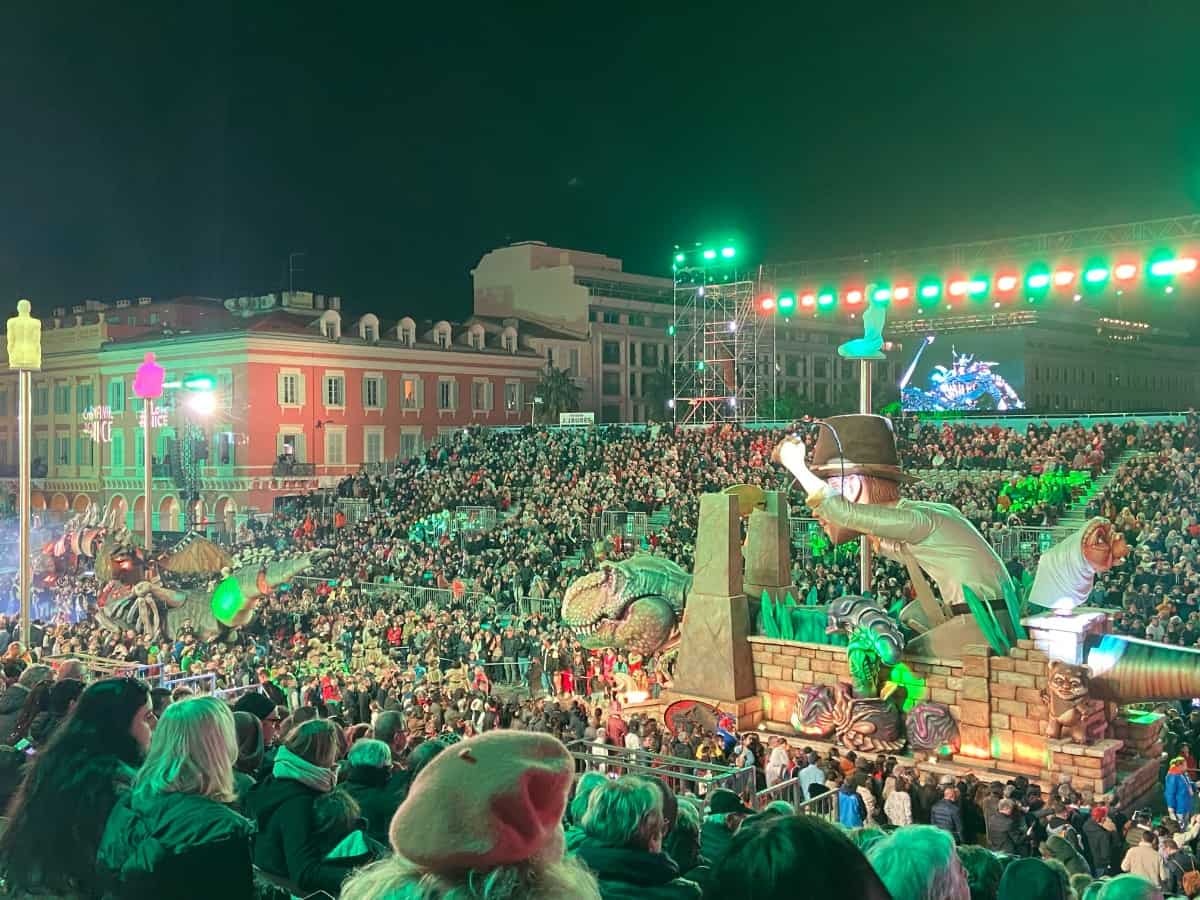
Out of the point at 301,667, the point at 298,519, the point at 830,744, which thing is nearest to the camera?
the point at 830,744

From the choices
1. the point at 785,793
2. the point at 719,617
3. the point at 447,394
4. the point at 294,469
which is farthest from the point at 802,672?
the point at 447,394

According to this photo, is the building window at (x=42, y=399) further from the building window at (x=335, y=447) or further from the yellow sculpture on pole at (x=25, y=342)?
the yellow sculpture on pole at (x=25, y=342)

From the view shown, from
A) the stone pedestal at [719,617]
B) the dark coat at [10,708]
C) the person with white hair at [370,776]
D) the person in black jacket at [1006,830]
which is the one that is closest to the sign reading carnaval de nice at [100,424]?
the stone pedestal at [719,617]

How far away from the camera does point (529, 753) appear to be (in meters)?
2.35

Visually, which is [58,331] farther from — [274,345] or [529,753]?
[529,753]

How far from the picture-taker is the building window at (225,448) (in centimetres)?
4148

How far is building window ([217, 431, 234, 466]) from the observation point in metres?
41.5

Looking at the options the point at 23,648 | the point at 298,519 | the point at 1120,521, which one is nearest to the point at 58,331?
the point at 298,519

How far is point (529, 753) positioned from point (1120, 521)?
20.0m

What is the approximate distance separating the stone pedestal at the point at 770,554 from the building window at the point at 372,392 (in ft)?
102

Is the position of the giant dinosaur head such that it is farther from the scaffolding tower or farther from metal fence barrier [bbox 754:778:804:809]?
the scaffolding tower

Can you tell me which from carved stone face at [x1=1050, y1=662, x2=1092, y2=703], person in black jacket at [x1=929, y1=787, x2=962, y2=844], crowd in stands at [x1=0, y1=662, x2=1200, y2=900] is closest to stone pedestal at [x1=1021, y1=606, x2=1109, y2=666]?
carved stone face at [x1=1050, y1=662, x2=1092, y2=703]

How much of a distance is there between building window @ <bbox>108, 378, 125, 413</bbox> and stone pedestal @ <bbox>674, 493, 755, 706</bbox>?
1467 inches

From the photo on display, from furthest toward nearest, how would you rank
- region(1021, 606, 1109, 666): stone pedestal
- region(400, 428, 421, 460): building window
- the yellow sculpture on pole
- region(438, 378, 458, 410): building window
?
region(438, 378, 458, 410): building window → region(400, 428, 421, 460): building window → the yellow sculpture on pole → region(1021, 606, 1109, 666): stone pedestal
